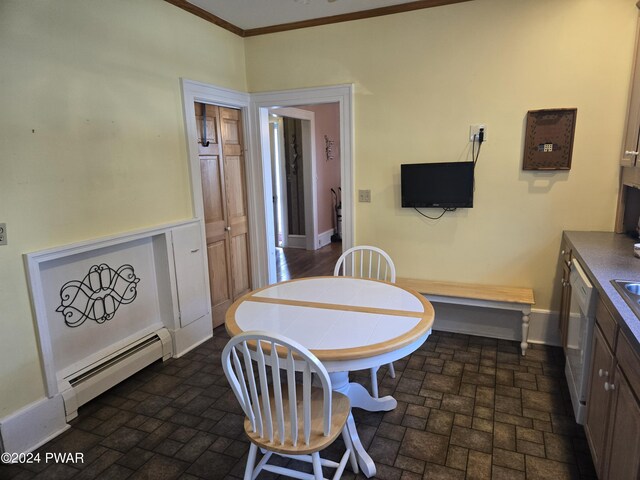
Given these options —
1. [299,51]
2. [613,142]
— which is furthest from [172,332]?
[613,142]

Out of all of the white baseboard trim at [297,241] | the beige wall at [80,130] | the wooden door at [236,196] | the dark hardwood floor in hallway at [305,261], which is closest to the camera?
the beige wall at [80,130]

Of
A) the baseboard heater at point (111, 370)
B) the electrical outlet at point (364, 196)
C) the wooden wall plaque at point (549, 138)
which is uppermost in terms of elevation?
the wooden wall plaque at point (549, 138)

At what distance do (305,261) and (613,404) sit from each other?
4657mm

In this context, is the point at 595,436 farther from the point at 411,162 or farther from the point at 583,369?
the point at 411,162

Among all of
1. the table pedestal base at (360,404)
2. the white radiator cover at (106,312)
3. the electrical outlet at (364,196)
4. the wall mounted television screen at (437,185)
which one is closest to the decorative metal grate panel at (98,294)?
the white radiator cover at (106,312)

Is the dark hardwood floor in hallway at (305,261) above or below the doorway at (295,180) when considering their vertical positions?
below

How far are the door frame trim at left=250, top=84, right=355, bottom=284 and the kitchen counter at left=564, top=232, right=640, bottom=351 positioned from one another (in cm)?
174

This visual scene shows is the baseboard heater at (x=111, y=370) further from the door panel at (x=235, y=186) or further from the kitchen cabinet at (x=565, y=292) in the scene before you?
the kitchen cabinet at (x=565, y=292)

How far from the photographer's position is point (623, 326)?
1.53m

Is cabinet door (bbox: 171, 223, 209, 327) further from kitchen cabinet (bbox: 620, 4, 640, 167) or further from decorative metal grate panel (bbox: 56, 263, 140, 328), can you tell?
kitchen cabinet (bbox: 620, 4, 640, 167)

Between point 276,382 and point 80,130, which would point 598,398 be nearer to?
point 276,382

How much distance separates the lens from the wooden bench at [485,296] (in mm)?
3070

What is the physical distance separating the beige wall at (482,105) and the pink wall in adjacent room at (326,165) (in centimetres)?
292

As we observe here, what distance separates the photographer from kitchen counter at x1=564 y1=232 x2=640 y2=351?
1541 millimetres
